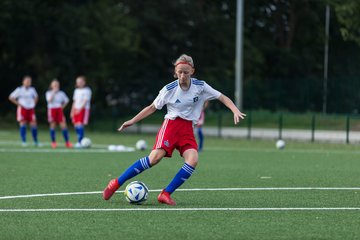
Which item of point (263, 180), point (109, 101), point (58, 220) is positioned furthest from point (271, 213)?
point (109, 101)

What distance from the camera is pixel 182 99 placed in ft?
41.4

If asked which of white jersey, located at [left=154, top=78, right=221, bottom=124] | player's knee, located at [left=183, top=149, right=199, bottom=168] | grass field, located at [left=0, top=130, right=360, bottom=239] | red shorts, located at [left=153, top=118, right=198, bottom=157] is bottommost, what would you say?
grass field, located at [left=0, top=130, right=360, bottom=239]

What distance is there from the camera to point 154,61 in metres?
57.6

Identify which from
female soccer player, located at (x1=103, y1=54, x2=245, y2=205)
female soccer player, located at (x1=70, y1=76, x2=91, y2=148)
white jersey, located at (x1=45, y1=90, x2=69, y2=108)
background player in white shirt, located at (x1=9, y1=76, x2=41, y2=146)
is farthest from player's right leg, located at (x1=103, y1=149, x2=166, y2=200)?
background player in white shirt, located at (x1=9, y1=76, x2=41, y2=146)

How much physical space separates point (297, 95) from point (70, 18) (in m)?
12.5

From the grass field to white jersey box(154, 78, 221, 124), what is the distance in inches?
45.0

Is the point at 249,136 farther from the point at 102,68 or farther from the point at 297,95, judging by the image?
the point at 102,68

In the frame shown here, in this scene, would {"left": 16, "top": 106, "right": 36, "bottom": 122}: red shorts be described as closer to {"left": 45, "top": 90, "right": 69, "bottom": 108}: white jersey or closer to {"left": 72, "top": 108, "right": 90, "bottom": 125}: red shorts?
{"left": 45, "top": 90, "right": 69, "bottom": 108}: white jersey

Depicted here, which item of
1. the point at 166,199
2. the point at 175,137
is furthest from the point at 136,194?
the point at 175,137

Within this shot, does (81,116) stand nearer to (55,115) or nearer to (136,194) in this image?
(55,115)

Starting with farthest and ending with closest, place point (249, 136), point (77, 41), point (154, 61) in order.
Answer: point (154, 61)
point (77, 41)
point (249, 136)

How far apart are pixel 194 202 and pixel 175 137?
2.89ft

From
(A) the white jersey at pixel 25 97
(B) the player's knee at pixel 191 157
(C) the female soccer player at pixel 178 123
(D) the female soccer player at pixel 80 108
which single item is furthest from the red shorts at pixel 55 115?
(B) the player's knee at pixel 191 157

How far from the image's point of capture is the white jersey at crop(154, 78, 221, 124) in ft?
41.4
